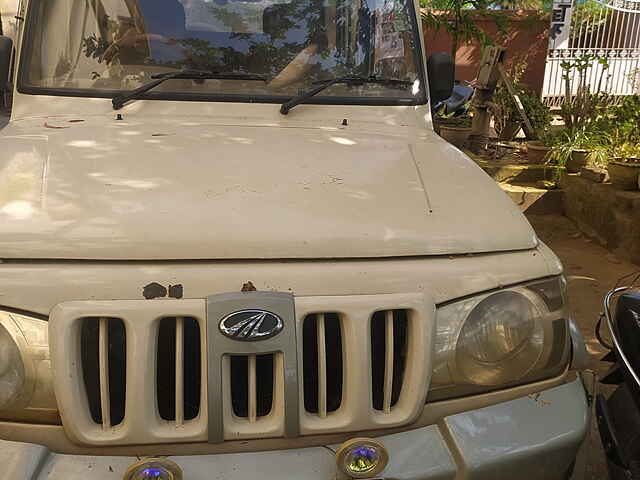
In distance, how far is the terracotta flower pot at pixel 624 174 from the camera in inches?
206

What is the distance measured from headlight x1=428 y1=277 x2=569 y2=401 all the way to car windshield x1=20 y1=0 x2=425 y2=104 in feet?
3.92

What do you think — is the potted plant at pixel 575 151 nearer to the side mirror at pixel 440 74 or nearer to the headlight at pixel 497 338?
the side mirror at pixel 440 74

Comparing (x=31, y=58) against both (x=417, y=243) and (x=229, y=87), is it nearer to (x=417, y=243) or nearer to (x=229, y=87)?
(x=229, y=87)

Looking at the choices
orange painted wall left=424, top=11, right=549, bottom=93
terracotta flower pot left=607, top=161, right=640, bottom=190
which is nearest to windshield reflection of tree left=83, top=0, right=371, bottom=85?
terracotta flower pot left=607, top=161, right=640, bottom=190

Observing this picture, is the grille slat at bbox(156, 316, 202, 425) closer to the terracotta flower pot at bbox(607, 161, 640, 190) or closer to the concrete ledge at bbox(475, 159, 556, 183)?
the terracotta flower pot at bbox(607, 161, 640, 190)

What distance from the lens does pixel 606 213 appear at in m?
5.54

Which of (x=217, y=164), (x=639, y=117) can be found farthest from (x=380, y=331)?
(x=639, y=117)

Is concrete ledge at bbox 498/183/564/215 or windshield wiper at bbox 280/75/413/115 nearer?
windshield wiper at bbox 280/75/413/115

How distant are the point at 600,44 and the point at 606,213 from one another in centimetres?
875

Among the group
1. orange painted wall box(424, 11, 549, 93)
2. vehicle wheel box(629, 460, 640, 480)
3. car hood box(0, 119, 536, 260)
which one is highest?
orange painted wall box(424, 11, 549, 93)

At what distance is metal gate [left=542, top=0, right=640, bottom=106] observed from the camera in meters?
12.0

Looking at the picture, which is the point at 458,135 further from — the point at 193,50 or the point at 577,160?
the point at 193,50

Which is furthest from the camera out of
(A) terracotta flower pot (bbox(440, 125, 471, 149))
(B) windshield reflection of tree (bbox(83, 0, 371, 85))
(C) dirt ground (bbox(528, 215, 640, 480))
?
(A) terracotta flower pot (bbox(440, 125, 471, 149))

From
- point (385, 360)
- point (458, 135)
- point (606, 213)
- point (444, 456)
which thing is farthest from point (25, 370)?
point (458, 135)
